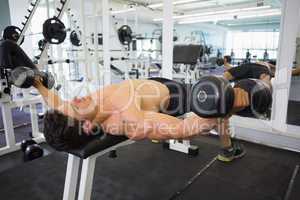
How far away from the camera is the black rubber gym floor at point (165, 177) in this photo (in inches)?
80.8

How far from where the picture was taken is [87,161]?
154 centimetres

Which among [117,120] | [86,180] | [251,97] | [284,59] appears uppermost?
[284,59]

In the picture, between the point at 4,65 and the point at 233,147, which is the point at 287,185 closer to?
the point at 233,147

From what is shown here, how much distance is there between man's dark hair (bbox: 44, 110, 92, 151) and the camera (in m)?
1.13

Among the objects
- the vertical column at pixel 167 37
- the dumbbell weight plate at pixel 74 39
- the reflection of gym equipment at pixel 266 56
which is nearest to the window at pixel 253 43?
the reflection of gym equipment at pixel 266 56

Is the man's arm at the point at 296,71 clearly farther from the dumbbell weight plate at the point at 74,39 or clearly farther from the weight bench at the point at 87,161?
the dumbbell weight plate at the point at 74,39

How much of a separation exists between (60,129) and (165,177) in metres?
1.49

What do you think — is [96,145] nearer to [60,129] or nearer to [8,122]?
[60,129]

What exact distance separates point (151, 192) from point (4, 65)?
165 cm

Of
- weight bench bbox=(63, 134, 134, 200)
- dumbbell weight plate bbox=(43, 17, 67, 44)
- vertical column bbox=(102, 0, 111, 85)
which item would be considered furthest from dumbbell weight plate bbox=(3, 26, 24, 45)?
weight bench bbox=(63, 134, 134, 200)

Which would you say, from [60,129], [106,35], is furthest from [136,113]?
[106,35]

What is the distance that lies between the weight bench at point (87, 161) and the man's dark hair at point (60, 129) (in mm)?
207

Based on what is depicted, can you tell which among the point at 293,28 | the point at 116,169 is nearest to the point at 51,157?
the point at 116,169

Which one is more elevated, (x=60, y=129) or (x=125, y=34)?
(x=125, y=34)
